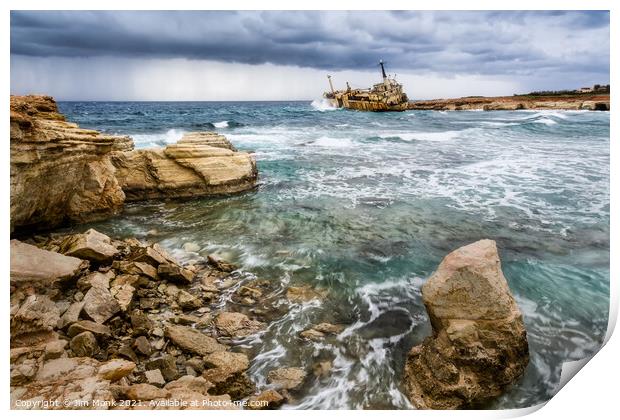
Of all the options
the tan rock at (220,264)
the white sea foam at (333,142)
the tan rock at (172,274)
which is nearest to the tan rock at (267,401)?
the tan rock at (172,274)

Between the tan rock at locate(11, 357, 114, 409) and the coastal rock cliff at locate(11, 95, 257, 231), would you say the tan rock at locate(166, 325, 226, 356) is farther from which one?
the coastal rock cliff at locate(11, 95, 257, 231)

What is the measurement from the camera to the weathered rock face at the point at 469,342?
10.1 feet

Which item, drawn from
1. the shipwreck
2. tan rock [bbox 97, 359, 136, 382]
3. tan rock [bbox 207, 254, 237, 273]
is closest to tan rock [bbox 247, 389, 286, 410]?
tan rock [bbox 97, 359, 136, 382]

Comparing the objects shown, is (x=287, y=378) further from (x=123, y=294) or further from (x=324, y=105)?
(x=324, y=105)

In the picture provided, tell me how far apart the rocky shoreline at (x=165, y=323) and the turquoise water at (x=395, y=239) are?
0.67 feet

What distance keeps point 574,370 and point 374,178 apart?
668 cm

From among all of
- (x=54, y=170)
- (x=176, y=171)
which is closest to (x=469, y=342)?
(x=54, y=170)

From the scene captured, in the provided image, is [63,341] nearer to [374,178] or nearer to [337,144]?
[374,178]

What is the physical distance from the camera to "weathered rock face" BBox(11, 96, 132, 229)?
14.0 feet

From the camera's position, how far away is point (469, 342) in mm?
3104

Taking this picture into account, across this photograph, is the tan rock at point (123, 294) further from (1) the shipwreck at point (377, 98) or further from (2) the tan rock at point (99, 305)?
(1) the shipwreck at point (377, 98)

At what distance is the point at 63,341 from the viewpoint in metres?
3.22
